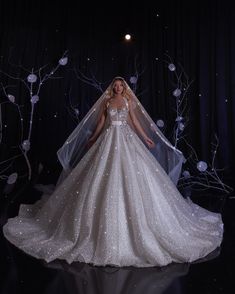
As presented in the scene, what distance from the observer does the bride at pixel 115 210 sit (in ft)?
8.66

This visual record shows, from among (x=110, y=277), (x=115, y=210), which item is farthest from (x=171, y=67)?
(x=110, y=277)

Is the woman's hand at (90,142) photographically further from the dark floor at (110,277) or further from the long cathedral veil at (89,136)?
the dark floor at (110,277)

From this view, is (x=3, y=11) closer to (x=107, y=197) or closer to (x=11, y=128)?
(x=11, y=128)

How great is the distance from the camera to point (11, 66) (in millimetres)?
5066

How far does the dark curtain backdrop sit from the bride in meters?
1.90

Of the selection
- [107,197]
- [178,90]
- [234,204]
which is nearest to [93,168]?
[107,197]

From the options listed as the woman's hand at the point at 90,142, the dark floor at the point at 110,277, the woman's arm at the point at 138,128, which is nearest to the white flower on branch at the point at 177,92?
the woman's arm at the point at 138,128

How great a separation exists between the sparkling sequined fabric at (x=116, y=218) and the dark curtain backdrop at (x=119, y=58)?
2179 mm

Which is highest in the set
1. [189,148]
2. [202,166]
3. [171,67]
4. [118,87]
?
[171,67]

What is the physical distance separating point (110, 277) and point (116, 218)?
419 mm

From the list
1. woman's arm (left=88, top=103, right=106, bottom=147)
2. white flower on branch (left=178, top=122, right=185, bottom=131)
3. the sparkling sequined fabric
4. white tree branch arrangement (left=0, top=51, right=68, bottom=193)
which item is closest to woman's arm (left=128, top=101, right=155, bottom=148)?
the sparkling sequined fabric

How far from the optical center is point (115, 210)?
270 cm

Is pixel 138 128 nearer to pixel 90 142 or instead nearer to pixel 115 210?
pixel 90 142

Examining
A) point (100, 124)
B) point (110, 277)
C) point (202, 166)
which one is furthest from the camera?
point (202, 166)
